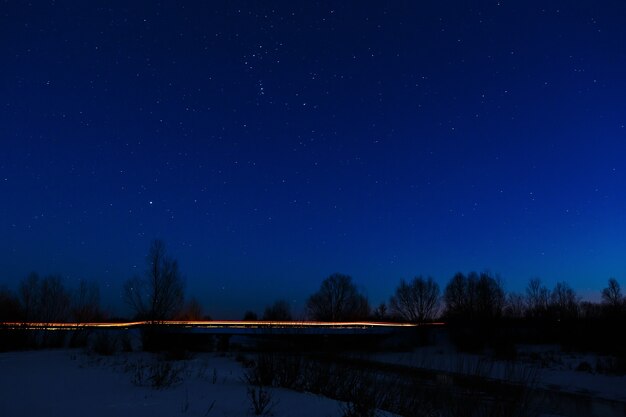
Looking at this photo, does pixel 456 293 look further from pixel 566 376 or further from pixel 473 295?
pixel 566 376

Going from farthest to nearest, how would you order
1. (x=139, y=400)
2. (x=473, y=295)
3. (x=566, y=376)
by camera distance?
(x=473, y=295), (x=566, y=376), (x=139, y=400)

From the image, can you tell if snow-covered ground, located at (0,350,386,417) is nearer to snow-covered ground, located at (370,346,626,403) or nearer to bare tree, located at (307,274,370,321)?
snow-covered ground, located at (370,346,626,403)

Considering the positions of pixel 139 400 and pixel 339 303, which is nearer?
pixel 139 400

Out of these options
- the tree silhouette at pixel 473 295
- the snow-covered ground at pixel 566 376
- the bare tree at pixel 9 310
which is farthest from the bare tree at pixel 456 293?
the bare tree at pixel 9 310

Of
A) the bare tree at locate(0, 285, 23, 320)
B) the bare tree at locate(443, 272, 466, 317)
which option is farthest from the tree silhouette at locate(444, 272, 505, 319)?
the bare tree at locate(0, 285, 23, 320)

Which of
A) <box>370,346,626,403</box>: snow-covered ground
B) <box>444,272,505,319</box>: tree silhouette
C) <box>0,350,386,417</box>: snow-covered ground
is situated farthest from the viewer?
<box>444,272,505,319</box>: tree silhouette

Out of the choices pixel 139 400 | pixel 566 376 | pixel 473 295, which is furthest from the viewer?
pixel 473 295

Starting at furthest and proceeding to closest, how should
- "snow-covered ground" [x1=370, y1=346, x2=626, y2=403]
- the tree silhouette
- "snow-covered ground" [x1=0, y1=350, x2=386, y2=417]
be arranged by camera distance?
the tree silhouette, "snow-covered ground" [x1=370, y1=346, x2=626, y2=403], "snow-covered ground" [x1=0, y1=350, x2=386, y2=417]

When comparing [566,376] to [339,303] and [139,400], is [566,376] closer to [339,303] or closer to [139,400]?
[139,400]

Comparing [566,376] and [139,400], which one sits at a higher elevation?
[139,400]

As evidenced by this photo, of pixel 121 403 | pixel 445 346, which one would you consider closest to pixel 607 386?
pixel 121 403

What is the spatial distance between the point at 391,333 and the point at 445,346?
10.8 m

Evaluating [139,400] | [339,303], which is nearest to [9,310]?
[139,400]

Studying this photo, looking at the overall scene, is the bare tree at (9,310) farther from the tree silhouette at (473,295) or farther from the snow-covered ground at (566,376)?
the tree silhouette at (473,295)
